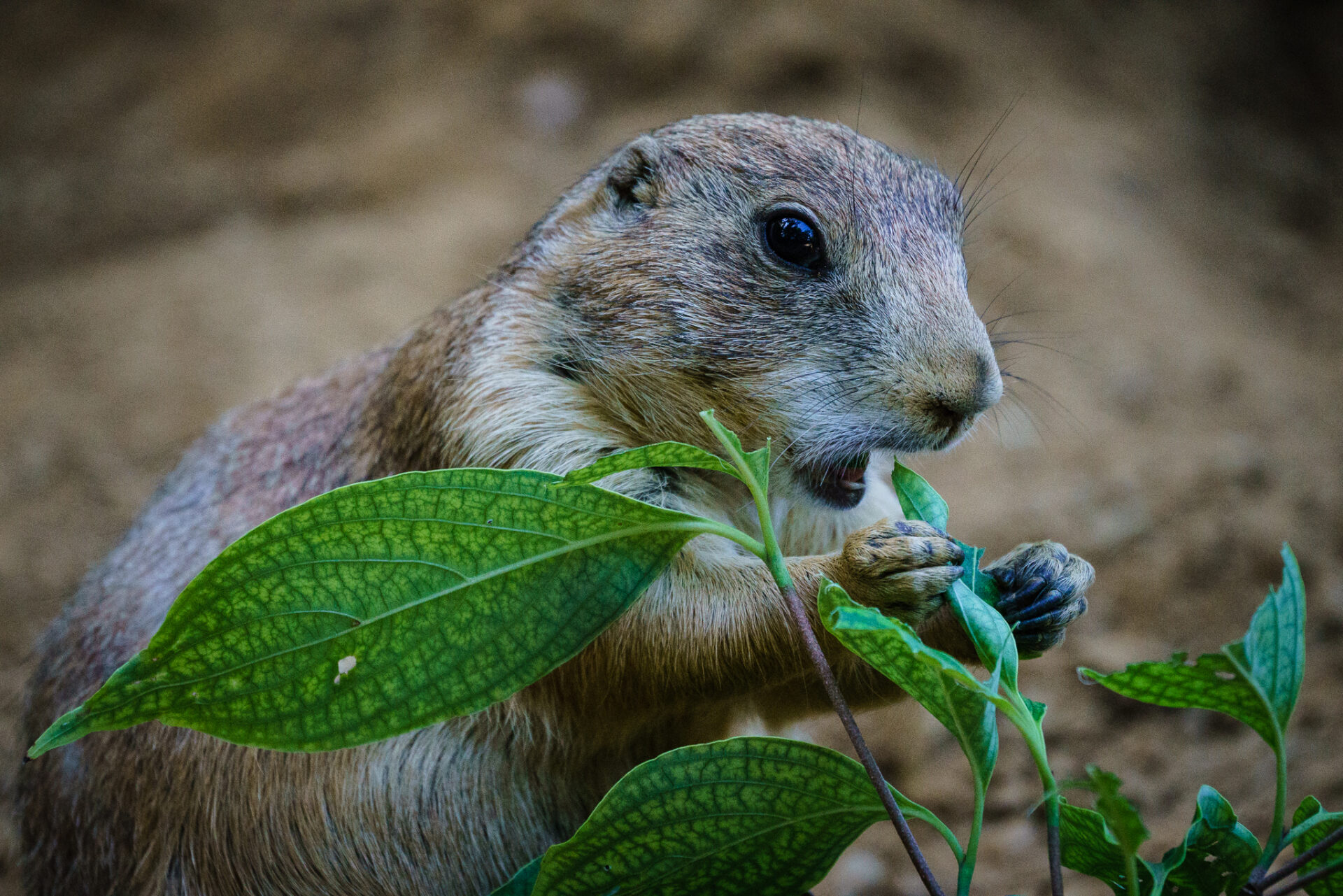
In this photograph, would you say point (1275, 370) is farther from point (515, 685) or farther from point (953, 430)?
point (515, 685)

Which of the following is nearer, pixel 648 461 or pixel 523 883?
pixel 648 461

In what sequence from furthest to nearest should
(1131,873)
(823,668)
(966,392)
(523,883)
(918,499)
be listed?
1. (966,392)
2. (918,499)
3. (523,883)
4. (823,668)
5. (1131,873)

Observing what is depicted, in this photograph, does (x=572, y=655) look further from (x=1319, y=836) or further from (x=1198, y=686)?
(x=1319, y=836)

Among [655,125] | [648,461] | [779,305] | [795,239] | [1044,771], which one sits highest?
[655,125]

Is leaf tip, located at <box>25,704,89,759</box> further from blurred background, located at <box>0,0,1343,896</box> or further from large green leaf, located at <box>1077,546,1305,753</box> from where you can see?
blurred background, located at <box>0,0,1343,896</box>

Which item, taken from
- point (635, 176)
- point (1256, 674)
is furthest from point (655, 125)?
point (1256, 674)

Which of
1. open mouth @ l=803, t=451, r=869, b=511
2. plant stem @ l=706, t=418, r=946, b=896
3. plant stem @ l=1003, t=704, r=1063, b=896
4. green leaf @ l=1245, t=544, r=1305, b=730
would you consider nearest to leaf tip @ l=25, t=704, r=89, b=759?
plant stem @ l=706, t=418, r=946, b=896
